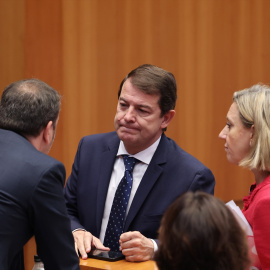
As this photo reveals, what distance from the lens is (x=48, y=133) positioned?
1960 millimetres

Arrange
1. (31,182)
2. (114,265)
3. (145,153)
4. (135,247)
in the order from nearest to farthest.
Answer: (31,182)
(114,265)
(135,247)
(145,153)

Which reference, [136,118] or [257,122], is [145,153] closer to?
[136,118]

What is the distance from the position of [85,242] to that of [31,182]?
628mm

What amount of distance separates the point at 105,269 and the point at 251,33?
285cm

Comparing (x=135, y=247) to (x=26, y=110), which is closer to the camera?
(x=26, y=110)

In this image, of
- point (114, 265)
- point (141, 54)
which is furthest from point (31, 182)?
point (141, 54)

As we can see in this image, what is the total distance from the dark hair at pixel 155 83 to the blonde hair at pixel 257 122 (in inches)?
18.8

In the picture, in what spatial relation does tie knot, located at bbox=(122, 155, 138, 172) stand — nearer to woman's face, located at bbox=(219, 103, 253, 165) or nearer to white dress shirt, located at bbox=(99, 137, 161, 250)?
white dress shirt, located at bbox=(99, 137, 161, 250)

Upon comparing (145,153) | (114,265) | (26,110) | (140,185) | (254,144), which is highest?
(26,110)

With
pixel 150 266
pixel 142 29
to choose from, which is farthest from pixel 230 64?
pixel 150 266

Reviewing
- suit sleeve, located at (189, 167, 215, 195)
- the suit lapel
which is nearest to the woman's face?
suit sleeve, located at (189, 167, 215, 195)

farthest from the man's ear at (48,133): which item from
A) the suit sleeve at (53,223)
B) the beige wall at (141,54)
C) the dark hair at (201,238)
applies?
the beige wall at (141,54)

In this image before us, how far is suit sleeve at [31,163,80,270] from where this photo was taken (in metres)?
1.80

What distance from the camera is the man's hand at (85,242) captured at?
7.41ft
